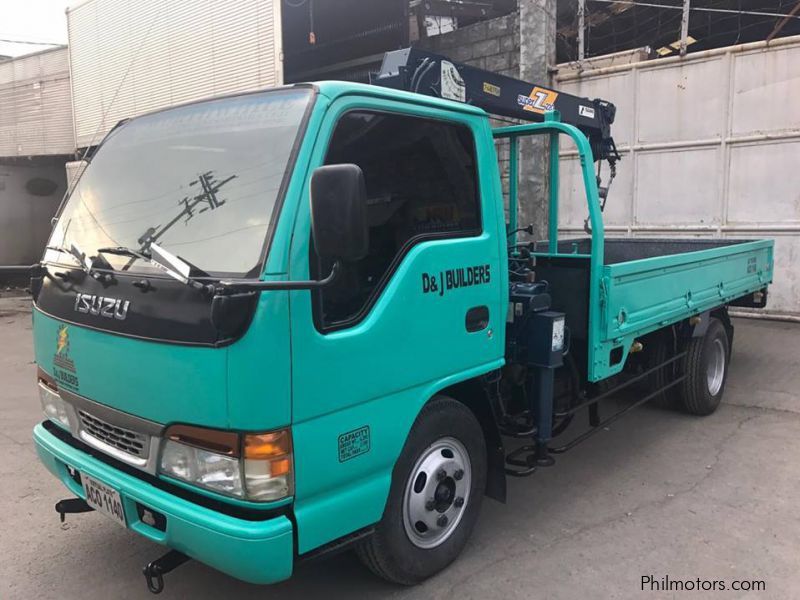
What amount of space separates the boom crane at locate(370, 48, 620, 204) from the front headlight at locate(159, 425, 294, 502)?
2301 mm

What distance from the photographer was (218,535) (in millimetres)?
2109

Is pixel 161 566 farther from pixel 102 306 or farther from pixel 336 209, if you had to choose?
pixel 336 209

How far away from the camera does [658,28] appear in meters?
11.9

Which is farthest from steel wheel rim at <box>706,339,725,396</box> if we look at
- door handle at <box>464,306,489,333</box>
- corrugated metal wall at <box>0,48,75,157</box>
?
A: corrugated metal wall at <box>0,48,75,157</box>

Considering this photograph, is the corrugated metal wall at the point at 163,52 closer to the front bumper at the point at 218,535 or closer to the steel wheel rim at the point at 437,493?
the steel wheel rim at the point at 437,493

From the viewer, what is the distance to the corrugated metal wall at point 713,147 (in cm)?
834

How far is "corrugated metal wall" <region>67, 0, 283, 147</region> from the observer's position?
394 inches

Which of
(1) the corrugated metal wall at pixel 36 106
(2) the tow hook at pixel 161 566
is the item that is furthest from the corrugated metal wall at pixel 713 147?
(1) the corrugated metal wall at pixel 36 106

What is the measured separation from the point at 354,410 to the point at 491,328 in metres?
0.95

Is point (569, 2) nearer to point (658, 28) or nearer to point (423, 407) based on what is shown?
point (658, 28)

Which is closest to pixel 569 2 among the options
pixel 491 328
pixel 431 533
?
pixel 491 328

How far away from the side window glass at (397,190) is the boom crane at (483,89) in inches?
32.6

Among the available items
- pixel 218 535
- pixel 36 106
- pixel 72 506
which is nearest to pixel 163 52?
pixel 36 106

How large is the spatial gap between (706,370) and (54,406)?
471cm
